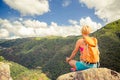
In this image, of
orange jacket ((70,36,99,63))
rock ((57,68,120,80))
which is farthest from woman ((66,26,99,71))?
rock ((57,68,120,80))

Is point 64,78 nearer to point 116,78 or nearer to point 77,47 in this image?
point 77,47

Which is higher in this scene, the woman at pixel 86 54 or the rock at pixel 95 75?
the woman at pixel 86 54

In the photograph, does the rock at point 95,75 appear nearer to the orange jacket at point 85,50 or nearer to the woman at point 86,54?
the woman at point 86,54

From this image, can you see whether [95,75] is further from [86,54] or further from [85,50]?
[85,50]

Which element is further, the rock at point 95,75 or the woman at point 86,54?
the woman at point 86,54

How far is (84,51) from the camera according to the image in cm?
1012

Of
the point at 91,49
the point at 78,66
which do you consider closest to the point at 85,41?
the point at 91,49

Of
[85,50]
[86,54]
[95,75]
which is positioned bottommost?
[95,75]

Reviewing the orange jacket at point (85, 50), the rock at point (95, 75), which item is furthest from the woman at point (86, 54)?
the rock at point (95, 75)

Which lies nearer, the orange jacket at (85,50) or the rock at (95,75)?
the rock at (95,75)

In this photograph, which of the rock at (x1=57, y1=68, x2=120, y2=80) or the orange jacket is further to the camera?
the orange jacket

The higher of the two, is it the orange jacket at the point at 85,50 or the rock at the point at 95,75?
the orange jacket at the point at 85,50

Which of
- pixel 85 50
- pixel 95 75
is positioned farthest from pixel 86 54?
pixel 95 75

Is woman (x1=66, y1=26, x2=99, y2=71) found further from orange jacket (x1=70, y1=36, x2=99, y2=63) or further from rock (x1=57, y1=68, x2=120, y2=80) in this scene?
rock (x1=57, y1=68, x2=120, y2=80)
